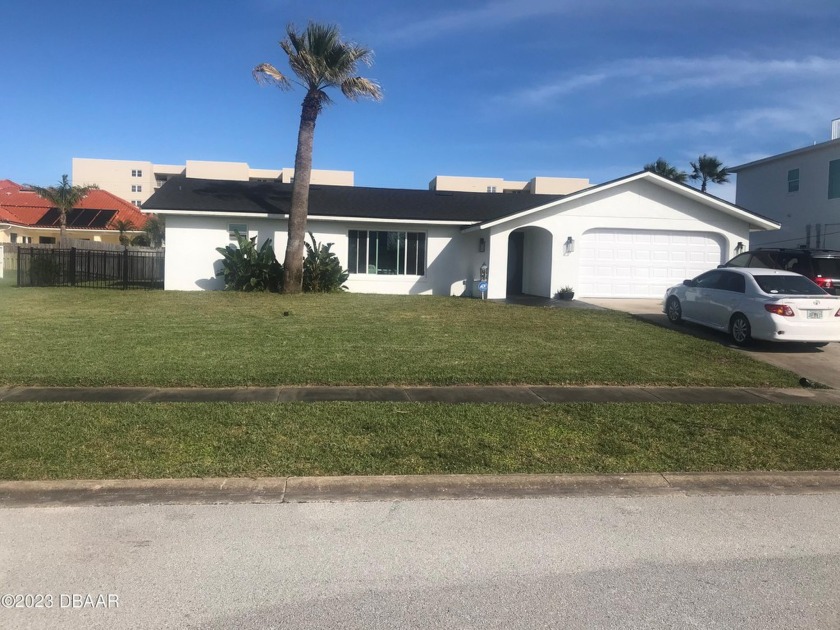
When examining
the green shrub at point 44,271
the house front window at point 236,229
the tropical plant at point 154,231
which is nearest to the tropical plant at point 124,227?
the tropical plant at point 154,231

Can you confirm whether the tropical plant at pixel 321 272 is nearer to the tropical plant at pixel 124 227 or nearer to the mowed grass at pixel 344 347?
the mowed grass at pixel 344 347

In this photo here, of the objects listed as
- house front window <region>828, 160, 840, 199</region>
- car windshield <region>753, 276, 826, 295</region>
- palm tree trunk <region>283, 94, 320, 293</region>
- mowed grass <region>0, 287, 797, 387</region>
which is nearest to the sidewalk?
mowed grass <region>0, 287, 797, 387</region>

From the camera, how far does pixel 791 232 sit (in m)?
25.3

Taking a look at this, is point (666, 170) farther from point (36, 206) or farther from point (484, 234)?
point (36, 206)

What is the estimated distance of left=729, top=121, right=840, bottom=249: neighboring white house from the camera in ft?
76.3

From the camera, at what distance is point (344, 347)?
Result: 11.3 meters

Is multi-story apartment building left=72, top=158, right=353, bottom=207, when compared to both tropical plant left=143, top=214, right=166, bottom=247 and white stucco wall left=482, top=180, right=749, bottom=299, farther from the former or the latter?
white stucco wall left=482, top=180, right=749, bottom=299

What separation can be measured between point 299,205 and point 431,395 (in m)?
13.0

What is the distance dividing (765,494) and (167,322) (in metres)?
11.5

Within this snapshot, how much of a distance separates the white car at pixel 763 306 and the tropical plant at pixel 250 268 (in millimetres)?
12254

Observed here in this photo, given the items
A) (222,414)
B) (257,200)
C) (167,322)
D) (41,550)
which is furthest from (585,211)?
(41,550)

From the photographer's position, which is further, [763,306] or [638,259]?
[638,259]

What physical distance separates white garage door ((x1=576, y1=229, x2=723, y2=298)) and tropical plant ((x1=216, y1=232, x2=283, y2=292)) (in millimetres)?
9530

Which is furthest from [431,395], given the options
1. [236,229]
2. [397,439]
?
[236,229]
